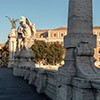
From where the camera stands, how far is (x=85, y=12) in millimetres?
8773

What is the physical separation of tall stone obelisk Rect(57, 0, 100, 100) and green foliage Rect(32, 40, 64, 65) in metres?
51.3

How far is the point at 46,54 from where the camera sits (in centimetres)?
6194

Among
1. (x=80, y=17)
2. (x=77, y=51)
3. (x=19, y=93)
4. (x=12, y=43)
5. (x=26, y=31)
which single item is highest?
(x=12, y=43)

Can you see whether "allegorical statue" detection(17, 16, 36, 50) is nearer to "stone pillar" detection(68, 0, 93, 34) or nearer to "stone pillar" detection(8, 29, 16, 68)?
"stone pillar" detection(68, 0, 93, 34)

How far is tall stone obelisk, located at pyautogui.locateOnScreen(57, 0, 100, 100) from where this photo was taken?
8.16m

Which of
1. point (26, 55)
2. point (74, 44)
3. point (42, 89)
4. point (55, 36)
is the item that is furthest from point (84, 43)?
point (55, 36)

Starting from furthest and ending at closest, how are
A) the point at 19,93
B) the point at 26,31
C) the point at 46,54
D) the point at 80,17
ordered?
the point at 46,54 < the point at 26,31 < the point at 19,93 < the point at 80,17

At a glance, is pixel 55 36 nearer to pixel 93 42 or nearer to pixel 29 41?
pixel 29 41

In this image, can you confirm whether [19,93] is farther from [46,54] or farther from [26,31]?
[46,54]

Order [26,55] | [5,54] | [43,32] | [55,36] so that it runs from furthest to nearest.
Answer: [43,32] < [55,36] < [5,54] < [26,55]

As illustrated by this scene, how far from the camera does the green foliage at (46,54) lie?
60.9 meters

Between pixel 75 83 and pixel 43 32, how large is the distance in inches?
4033

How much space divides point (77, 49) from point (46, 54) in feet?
176

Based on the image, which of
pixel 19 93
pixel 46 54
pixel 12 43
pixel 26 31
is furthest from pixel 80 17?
pixel 46 54
